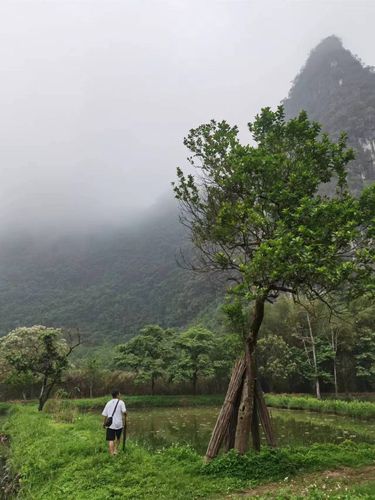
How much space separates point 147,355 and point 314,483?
95.9 feet

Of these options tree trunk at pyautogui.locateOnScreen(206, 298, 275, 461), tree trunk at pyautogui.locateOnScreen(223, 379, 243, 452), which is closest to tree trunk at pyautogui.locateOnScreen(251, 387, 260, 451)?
tree trunk at pyautogui.locateOnScreen(206, 298, 275, 461)

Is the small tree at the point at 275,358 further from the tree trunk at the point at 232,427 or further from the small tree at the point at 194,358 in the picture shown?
the tree trunk at the point at 232,427

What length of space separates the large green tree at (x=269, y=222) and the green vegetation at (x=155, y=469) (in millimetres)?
659

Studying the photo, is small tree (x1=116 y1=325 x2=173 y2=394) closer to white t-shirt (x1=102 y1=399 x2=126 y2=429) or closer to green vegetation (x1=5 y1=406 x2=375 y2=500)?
green vegetation (x1=5 y1=406 x2=375 y2=500)

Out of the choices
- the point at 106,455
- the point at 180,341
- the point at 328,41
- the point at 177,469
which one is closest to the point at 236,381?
the point at 177,469

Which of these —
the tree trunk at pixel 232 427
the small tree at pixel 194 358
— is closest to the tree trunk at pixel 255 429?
the tree trunk at pixel 232 427

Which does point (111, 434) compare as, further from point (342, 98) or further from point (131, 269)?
point (342, 98)

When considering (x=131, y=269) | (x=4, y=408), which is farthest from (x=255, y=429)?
(x=131, y=269)

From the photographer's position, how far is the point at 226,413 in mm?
10477

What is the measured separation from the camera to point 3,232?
133 m

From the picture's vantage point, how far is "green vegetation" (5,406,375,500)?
834 centimetres

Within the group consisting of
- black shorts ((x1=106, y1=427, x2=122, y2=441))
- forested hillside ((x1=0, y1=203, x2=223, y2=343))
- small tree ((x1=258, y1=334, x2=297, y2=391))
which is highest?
forested hillside ((x1=0, y1=203, x2=223, y2=343))

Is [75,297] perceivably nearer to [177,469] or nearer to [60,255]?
[60,255]

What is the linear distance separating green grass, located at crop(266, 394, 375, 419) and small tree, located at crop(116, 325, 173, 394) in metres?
10.2
